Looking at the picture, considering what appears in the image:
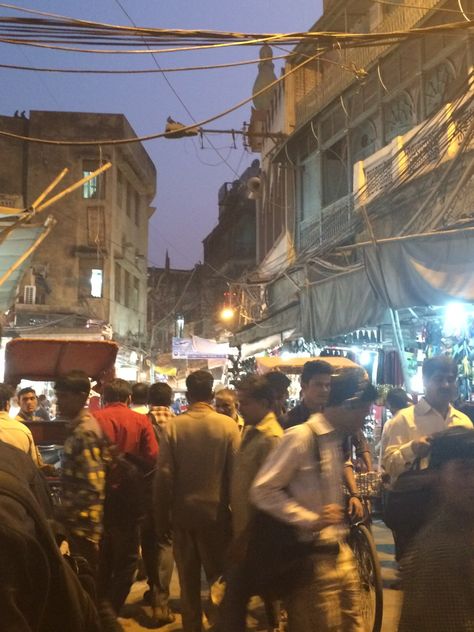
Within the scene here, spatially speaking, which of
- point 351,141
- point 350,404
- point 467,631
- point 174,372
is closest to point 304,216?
point 351,141

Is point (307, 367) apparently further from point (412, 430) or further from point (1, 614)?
point (1, 614)

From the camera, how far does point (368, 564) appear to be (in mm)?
5781

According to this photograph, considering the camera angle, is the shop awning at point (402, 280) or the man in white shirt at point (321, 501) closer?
the man in white shirt at point (321, 501)

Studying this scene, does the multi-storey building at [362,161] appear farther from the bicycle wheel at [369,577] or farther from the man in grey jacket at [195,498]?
the man in grey jacket at [195,498]

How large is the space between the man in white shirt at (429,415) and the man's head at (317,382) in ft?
2.18

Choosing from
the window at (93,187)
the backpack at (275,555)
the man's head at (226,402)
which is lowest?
the backpack at (275,555)

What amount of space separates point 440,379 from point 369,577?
1911mm

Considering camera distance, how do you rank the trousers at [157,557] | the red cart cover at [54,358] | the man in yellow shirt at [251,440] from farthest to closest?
the red cart cover at [54,358] → the trousers at [157,557] → the man in yellow shirt at [251,440]

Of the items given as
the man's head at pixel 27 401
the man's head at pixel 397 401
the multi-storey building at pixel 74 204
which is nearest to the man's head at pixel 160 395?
the man's head at pixel 397 401

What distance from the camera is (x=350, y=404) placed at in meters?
3.52

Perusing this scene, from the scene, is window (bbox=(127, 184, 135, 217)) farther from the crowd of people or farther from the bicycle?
the bicycle

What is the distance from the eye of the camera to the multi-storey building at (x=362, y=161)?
349 inches

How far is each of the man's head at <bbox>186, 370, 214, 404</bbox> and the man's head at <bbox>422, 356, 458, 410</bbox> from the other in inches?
68.8

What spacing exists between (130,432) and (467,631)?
4255mm
